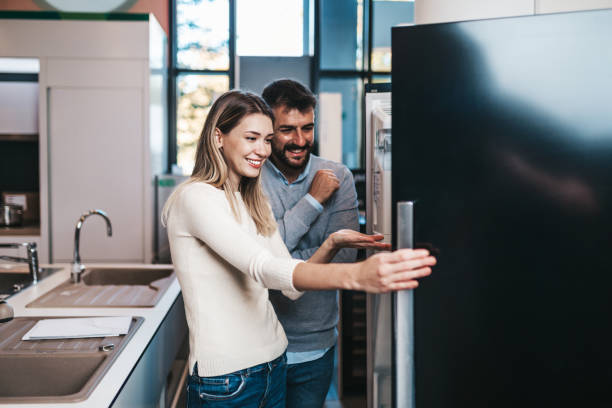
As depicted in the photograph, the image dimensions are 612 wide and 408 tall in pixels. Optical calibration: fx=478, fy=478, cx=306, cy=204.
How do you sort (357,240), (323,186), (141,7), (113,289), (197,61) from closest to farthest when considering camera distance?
(357,240) < (323,186) < (113,289) < (141,7) < (197,61)

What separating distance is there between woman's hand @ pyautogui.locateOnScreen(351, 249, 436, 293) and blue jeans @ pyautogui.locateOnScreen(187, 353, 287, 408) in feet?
1.52

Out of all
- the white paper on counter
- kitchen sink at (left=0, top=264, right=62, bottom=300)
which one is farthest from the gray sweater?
kitchen sink at (left=0, top=264, right=62, bottom=300)

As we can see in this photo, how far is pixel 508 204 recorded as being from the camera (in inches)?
33.2

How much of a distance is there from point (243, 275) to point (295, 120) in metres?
0.54

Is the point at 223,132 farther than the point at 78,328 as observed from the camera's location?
No

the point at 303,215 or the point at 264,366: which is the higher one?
the point at 303,215

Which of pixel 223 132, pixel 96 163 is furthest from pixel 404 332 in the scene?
pixel 96 163

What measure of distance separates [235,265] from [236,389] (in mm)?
326

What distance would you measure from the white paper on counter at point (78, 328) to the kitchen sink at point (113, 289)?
0.25 m

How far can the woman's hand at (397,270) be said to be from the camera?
0.79 metres

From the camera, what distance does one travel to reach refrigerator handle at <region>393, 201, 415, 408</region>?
2.59 ft

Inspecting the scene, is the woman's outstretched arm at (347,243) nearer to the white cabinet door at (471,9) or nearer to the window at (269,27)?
the white cabinet door at (471,9)

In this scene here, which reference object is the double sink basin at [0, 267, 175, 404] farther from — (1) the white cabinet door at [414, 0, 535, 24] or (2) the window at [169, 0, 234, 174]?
(2) the window at [169, 0, 234, 174]

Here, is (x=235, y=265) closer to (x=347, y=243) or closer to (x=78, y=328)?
(x=347, y=243)
